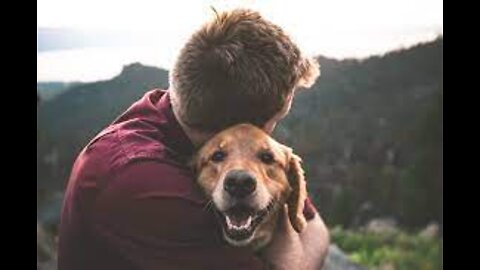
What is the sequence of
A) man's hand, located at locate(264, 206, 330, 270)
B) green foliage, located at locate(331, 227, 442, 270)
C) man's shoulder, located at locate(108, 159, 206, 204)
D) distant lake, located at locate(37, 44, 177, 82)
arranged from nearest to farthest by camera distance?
man's shoulder, located at locate(108, 159, 206, 204) → man's hand, located at locate(264, 206, 330, 270) → green foliage, located at locate(331, 227, 442, 270) → distant lake, located at locate(37, 44, 177, 82)

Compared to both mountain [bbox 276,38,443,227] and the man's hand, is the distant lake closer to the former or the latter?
mountain [bbox 276,38,443,227]

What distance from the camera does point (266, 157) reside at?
232 cm

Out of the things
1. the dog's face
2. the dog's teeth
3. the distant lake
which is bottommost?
the dog's teeth

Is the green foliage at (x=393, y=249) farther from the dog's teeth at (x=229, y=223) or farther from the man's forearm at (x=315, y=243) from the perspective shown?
the dog's teeth at (x=229, y=223)

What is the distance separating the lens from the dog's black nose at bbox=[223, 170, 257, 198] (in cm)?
220

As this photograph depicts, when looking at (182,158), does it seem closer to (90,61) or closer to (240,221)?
(240,221)

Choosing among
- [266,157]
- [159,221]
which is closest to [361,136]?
[266,157]

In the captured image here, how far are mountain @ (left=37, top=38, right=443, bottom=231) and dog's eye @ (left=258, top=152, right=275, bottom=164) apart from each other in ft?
1.38

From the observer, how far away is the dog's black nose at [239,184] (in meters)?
2.20

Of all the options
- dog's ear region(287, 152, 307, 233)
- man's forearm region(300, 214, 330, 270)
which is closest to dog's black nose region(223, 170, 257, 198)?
dog's ear region(287, 152, 307, 233)

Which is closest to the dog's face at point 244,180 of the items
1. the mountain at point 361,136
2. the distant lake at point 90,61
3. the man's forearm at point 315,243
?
the man's forearm at point 315,243

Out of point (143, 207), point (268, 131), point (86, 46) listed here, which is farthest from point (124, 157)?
point (86, 46)

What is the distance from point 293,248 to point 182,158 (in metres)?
0.44

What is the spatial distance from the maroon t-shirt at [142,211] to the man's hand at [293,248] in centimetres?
12
